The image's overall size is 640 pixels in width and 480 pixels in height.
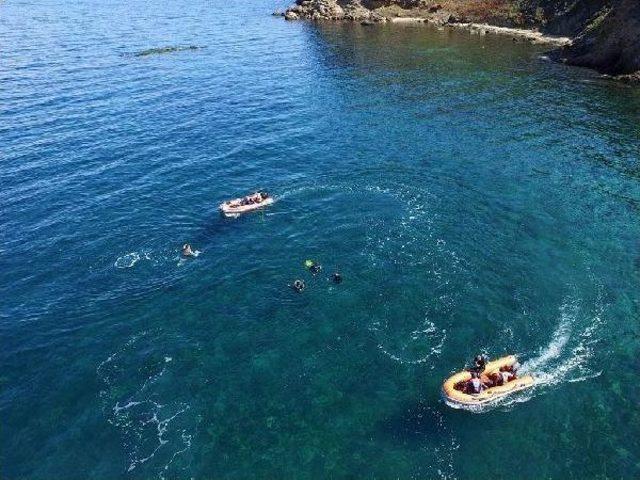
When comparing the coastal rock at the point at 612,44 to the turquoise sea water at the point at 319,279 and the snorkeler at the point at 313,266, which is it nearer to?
the turquoise sea water at the point at 319,279

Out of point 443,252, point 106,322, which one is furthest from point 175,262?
point 443,252

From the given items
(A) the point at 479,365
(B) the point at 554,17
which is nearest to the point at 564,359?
(A) the point at 479,365

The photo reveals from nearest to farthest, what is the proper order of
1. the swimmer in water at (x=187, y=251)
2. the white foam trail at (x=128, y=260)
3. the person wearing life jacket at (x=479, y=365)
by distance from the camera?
1. the person wearing life jacket at (x=479, y=365)
2. the white foam trail at (x=128, y=260)
3. the swimmer in water at (x=187, y=251)

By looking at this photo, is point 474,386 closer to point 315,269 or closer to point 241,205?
point 315,269

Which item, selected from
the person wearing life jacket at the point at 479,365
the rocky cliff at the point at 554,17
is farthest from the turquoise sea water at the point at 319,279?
the rocky cliff at the point at 554,17

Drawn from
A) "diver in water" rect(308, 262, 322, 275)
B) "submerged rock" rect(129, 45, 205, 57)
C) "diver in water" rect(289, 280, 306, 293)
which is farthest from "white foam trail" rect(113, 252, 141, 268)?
"submerged rock" rect(129, 45, 205, 57)

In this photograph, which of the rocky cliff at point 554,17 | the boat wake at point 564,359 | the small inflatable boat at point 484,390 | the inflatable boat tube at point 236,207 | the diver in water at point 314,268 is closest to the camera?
the small inflatable boat at point 484,390
